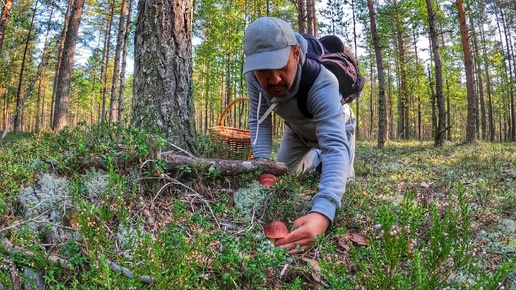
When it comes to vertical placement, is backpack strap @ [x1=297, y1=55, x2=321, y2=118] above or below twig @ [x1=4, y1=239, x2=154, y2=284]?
above

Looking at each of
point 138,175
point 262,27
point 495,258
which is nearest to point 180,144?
point 138,175

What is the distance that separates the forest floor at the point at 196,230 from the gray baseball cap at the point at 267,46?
105cm

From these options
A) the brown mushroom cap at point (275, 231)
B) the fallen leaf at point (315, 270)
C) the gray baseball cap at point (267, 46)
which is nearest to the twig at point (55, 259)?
the brown mushroom cap at point (275, 231)

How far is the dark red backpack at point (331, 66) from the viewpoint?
274 centimetres

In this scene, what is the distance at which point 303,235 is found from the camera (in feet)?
6.59

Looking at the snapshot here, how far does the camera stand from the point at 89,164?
2635 mm

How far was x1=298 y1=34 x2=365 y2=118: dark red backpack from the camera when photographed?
2744mm

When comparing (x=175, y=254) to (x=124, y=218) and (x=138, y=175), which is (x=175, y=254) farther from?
(x=138, y=175)

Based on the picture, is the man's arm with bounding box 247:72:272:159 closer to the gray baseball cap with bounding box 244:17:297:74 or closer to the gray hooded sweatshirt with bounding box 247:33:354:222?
the gray hooded sweatshirt with bounding box 247:33:354:222

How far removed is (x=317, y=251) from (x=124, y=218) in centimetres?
119

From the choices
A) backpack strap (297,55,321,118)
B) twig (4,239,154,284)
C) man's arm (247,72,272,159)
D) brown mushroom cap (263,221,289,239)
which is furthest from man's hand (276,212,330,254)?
man's arm (247,72,272,159)

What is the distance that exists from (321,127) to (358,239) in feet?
2.96

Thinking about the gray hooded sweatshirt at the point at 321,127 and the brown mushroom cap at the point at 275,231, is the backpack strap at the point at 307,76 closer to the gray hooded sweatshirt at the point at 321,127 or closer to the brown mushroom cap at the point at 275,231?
the gray hooded sweatshirt at the point at 321,127

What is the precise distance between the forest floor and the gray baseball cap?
1.05m
